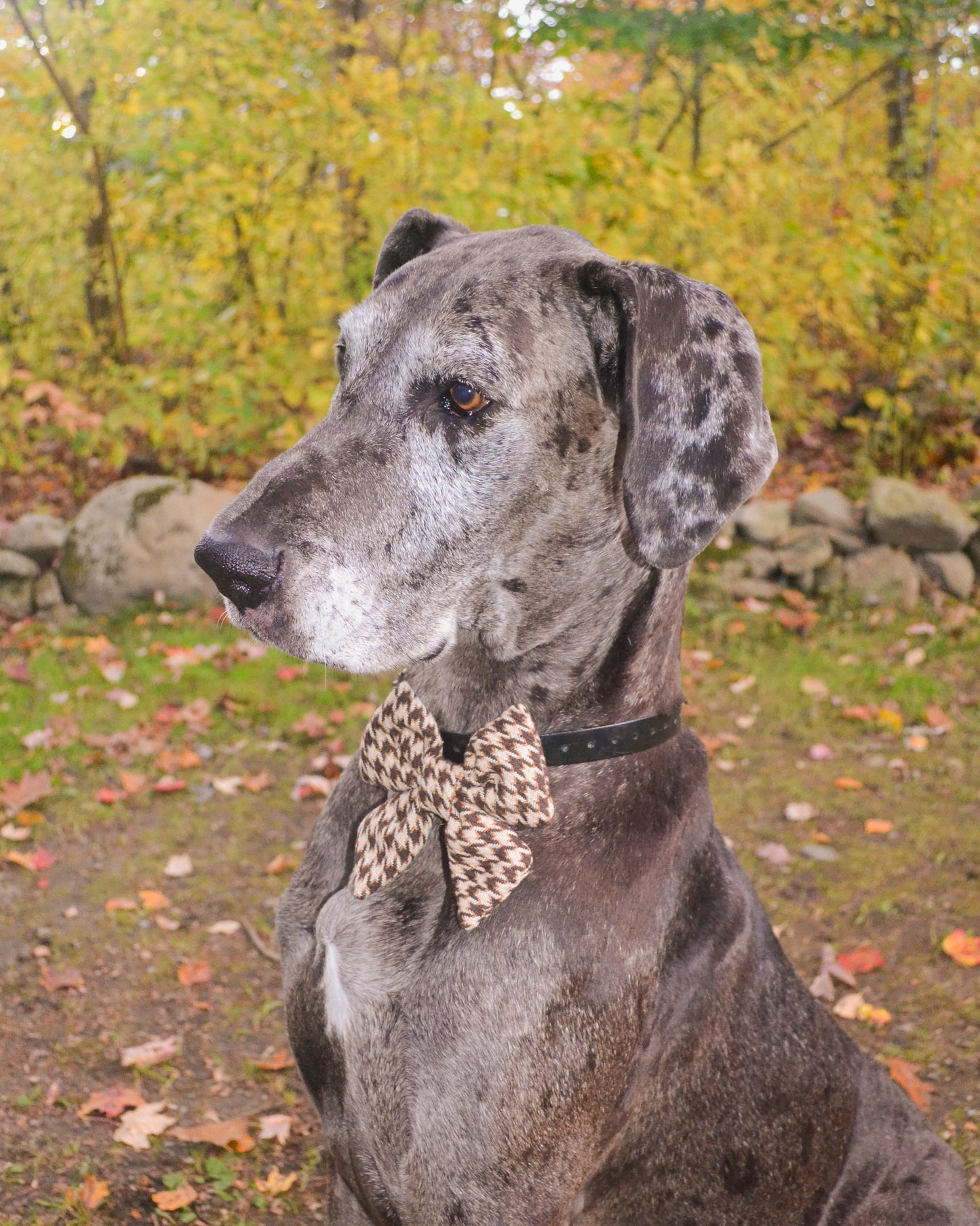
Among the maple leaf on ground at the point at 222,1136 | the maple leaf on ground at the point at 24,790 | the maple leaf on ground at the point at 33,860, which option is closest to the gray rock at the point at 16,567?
the maple leaf on ground at the point at 24,790

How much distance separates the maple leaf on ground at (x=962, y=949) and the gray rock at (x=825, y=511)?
461cm

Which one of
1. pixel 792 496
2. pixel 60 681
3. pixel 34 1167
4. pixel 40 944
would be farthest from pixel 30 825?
pixel 792 496

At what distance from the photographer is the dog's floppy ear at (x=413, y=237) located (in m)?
2.90

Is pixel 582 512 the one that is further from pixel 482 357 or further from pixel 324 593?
pixel 324 593

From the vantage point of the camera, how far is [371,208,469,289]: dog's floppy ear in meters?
2.90

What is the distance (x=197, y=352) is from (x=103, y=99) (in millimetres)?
1975

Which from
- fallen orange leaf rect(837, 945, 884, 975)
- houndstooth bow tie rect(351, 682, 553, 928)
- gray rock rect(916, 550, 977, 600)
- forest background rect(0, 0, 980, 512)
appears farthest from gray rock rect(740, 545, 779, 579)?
Answer: houndstooth bow tie rect(351, 682, 553, 928)

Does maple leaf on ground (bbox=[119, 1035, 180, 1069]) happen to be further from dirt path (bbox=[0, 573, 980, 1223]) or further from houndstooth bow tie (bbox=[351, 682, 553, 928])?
houndstooth bow tie (bbox=[351, 682, 553, 928])

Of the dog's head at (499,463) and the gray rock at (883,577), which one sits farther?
the gray rock at (883,577)

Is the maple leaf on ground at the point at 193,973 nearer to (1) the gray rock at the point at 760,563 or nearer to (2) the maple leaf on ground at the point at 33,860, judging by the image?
(2) the maple leaf on ground at the point at 33,860

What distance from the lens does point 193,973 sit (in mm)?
4469

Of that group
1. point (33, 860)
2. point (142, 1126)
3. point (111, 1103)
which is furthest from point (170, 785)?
point (142, 1126)

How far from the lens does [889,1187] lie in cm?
253

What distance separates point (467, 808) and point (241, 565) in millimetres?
673
